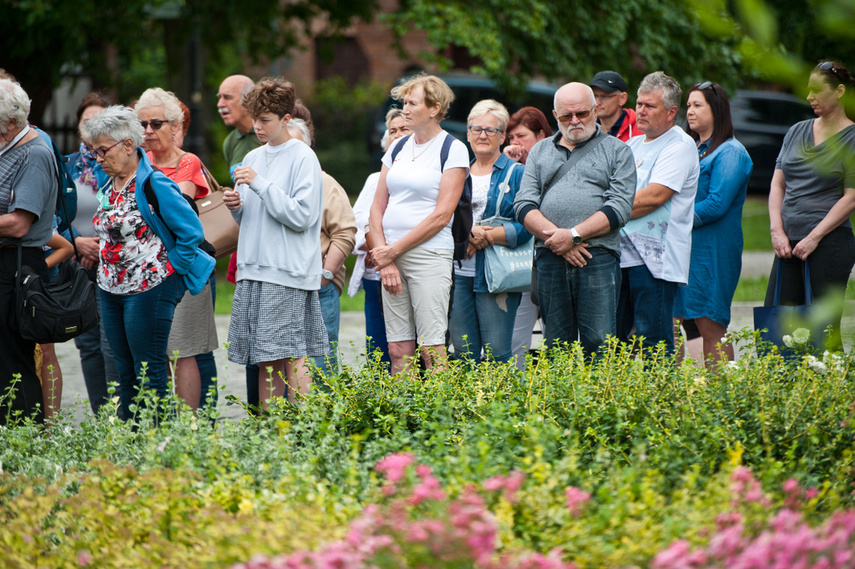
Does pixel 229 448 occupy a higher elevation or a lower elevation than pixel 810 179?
lower

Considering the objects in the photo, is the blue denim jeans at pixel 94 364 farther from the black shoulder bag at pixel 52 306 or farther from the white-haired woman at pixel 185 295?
the black shoulder bag at pixel 52 306

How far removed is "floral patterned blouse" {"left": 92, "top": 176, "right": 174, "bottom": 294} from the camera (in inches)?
191

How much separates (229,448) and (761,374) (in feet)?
7.75

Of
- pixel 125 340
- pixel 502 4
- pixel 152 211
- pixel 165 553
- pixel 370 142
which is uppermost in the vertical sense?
pixel 502 4

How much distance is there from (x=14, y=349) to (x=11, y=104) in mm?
1209

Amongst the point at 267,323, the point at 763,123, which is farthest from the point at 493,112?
the point at 763,123

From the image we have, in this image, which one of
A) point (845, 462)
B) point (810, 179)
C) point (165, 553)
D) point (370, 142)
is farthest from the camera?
point (370, 142)

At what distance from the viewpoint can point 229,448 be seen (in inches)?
141

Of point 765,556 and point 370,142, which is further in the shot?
point 370,142

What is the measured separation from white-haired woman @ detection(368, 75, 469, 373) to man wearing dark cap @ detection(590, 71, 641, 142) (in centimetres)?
109

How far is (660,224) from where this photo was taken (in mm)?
5492

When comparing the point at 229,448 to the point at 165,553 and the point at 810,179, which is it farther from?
the point at 810,179

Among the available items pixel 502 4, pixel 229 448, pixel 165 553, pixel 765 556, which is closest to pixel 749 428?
pixel 765 556

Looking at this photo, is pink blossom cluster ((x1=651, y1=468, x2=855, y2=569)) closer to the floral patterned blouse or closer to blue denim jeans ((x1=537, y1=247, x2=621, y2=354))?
blue denim jeans ((x1=537, y1=247, x2=621, y2=354))
